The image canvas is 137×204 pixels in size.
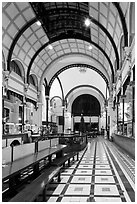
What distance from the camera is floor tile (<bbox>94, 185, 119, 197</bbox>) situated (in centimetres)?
501

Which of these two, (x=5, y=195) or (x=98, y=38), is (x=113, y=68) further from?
(x=5, y=195)

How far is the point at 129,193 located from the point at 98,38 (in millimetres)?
16087

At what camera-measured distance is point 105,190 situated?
17.2ft

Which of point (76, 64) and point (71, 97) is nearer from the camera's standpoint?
point (76, 64)

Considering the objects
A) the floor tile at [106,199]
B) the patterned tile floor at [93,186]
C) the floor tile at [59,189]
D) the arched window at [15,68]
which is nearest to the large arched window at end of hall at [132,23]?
the patterned tile floor at [93,186]

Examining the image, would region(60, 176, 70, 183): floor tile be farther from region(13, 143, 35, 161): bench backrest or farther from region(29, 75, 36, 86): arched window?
region(29, 75, 36, 86): arched window

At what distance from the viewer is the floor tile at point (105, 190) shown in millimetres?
5012

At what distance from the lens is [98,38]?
1941cm

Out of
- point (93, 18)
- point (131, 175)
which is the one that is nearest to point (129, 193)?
point (131, 175)

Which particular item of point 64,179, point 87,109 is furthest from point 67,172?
point 87,109

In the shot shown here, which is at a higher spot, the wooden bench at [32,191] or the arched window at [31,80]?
the arched window at [31,80]

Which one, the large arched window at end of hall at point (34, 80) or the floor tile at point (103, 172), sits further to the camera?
the large arched window at end of hall at point (34, 80)

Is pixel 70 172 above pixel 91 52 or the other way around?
the other way around

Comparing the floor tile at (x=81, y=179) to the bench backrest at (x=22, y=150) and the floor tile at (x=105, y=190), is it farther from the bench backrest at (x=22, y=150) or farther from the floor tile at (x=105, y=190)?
the bench backrest at (x=22, y=150)
